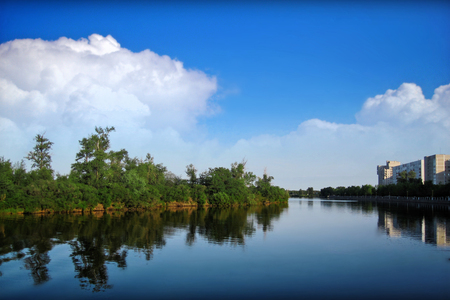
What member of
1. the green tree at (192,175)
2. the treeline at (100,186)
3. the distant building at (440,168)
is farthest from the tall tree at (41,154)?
the distant building at (440,168)

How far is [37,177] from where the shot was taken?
4447 cm

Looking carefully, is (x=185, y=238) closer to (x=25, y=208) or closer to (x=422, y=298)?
(x=422, y=298)

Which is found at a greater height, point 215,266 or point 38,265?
point 38,265

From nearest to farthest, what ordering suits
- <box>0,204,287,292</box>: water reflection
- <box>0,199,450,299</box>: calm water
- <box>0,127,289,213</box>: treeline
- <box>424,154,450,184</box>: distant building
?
<box>0,199,450,299</box>: calm water → <box>0,204,287,292</box>: water reflection → <box>0,127,289,213</box>: treeline → <box>424,154,450,184</box>: distant building

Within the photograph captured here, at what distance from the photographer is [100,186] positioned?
5128cm

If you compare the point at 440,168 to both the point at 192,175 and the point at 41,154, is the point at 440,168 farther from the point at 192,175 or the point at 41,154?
the point at 41,154

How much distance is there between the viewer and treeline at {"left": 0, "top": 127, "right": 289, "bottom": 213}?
39656 mm

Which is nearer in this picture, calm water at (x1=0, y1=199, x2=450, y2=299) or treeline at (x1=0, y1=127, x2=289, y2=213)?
calm water at (x1=0, y1=199, x2=450, y2=299)

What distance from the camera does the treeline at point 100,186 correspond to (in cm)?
3966

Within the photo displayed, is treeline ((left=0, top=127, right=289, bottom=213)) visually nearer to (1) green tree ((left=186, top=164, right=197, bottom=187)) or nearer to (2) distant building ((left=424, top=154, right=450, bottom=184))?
(1) green tree ((left=186, top=164, right=197, bottom=187))

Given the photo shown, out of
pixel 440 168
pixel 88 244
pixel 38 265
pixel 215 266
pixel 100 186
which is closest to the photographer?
pixel 38 265

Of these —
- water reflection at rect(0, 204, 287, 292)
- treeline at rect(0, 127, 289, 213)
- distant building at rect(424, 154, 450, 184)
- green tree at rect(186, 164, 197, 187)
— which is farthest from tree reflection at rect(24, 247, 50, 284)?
distant building at rect(424, 154, 450, 184)

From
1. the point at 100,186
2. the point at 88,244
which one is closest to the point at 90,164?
the point at 100,186

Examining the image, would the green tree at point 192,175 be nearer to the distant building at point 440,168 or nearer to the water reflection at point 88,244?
the water reflection at point 88,244
